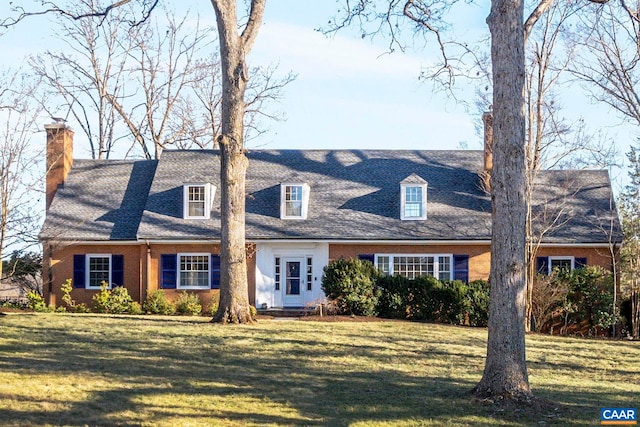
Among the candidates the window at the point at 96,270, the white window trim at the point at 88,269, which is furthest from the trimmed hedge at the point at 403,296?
the white window trim at the point at 88,269

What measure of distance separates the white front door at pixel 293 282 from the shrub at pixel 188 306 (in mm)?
2989

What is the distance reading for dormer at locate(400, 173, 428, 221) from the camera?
27359 millimetres

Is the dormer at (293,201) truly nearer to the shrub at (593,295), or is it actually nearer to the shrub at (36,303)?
the shrub at (36,303)

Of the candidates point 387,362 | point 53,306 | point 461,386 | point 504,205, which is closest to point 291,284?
point 53,306

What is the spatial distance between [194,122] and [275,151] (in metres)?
9.61

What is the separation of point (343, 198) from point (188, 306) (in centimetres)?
676

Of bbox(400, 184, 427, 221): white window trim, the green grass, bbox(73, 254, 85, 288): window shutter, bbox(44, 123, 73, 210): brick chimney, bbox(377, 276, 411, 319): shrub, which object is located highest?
bbox(44, 123, 73, 210): brick chimney

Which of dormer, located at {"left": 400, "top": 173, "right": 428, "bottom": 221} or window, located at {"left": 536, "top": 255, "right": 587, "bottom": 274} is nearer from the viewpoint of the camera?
window, located at {"left": 536, "top": 255, "right": 587, "bottom": 274}

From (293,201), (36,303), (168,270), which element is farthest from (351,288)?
(36,303)

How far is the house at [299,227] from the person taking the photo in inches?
1043

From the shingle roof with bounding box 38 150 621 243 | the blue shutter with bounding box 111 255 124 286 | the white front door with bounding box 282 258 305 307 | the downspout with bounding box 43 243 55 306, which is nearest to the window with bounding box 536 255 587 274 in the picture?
the shingle roof with bounding box 38 150 621 243

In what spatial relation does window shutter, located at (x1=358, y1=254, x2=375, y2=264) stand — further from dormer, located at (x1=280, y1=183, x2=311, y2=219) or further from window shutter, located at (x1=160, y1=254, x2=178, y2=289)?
window shutter, located at (x1=160, y1=254, x2=178, y2=289)

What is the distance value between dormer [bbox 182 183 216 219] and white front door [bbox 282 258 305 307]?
334cm

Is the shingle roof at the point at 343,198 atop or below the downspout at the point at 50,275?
atop
